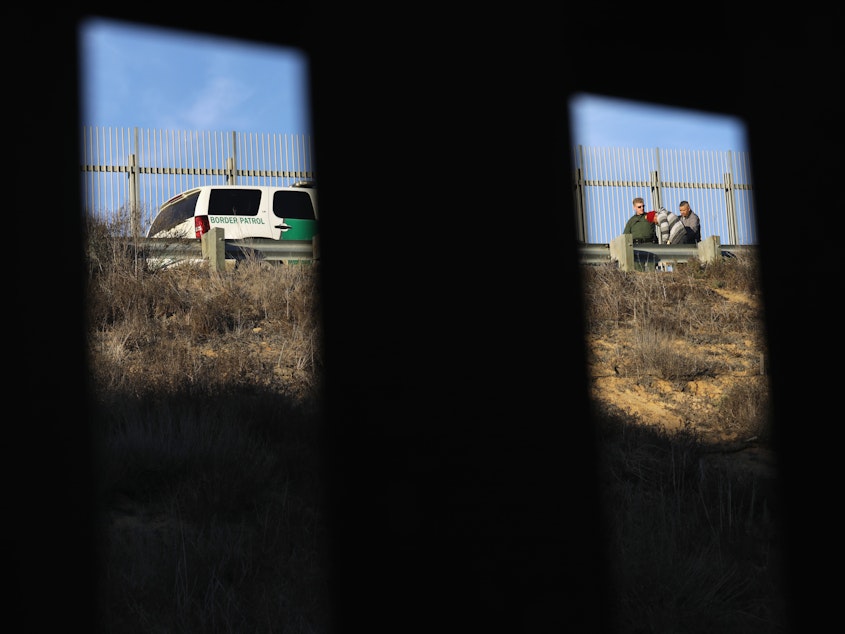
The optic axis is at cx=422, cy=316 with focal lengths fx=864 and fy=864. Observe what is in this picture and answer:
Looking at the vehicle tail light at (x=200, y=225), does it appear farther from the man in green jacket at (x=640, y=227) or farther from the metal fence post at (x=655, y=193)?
the metal fence post at (x=655, y=193)

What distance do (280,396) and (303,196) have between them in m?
7.74

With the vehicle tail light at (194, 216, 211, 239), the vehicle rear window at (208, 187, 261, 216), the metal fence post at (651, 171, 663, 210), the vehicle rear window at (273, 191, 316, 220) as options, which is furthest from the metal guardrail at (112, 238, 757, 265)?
the metal fence post at (651, 171, 663, 210)

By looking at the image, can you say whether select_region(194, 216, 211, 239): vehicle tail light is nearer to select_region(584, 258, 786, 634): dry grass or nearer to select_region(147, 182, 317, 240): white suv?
select_region(147, 182, 317, 240): white suv

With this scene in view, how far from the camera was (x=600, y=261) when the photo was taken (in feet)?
39.5

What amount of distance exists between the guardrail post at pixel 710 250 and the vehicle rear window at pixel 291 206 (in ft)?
19.2

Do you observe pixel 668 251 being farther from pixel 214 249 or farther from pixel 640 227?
pixel 214 249

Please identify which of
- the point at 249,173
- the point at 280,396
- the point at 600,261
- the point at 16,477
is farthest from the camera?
the point at 249,173

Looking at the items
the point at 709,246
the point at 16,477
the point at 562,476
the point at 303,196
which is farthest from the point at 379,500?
the point at 303,196

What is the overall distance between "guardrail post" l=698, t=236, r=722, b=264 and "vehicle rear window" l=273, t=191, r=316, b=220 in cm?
585

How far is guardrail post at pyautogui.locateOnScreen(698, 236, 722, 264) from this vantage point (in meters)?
12.2

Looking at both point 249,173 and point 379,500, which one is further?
point 249,173

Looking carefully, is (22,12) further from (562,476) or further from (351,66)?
(562,476)

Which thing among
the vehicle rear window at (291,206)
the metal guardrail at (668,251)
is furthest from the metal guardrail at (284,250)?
the vehicle rear window at (291,206)

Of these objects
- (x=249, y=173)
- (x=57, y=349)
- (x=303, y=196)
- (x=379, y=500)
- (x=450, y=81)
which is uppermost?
(x=249, y=173)
